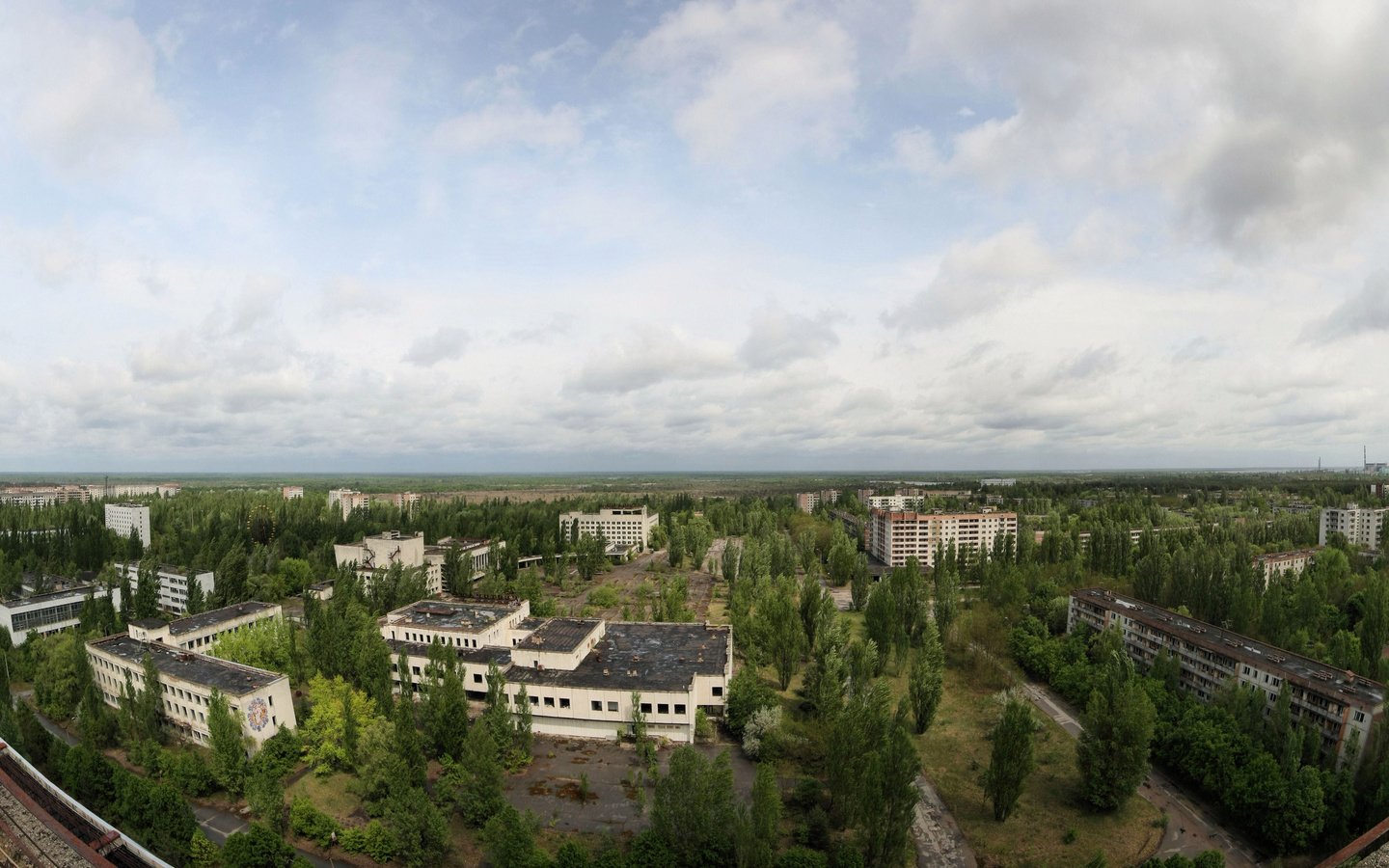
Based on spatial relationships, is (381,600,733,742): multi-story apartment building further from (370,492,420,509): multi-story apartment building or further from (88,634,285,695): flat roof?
(370,492,420,509): multi-story apartment building

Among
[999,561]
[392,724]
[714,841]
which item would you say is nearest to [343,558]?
[392,724]

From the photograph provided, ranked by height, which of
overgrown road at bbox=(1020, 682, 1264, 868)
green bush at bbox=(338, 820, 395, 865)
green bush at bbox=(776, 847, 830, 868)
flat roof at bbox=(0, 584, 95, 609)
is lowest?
overgrown road at bbox=(1020, 682, 1264, 868)

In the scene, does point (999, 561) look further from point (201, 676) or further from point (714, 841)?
point (201, 676)

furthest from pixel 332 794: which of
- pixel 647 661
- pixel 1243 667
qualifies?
pixel 1243 667

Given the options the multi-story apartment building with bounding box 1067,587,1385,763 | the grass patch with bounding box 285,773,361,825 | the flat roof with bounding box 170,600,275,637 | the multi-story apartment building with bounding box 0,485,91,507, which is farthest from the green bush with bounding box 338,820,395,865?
the multi-story apartment building with bounding box 0,485,91,507

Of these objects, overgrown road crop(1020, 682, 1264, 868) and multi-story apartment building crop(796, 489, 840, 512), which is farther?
multi-story apartment building crop(796, 489, 840, 512)

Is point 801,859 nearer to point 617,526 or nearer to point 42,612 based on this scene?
point 42,612
